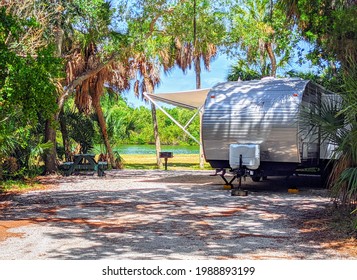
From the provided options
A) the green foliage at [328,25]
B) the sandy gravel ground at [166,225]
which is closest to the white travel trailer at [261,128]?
the sandy gravel ground at [166,225]

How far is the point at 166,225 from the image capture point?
8.55 metres

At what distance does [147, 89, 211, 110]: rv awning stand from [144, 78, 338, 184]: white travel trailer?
3.88 metres

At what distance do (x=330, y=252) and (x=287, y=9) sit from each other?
9.04 meters

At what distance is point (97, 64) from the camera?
773 inches

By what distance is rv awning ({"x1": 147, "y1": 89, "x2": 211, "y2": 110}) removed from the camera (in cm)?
1820

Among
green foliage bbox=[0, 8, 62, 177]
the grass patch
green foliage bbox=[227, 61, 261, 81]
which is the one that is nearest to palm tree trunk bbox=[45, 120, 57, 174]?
the grass patch

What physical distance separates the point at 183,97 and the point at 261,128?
5.96m

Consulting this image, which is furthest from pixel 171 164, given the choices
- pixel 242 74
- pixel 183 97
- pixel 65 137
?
pixel 183 97

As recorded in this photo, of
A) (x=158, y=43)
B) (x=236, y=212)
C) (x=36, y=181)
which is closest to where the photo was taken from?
(x=236, y=212)

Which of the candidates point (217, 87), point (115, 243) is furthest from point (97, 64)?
point (115, 243)

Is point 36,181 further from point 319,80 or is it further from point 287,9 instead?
point 319,80

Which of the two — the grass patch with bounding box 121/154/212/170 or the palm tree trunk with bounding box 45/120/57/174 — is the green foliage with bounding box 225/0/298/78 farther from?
the palm tree trunk with bounding box 45/120/57/174

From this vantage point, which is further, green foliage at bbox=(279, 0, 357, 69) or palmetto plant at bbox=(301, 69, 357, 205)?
green foliage at bbox=(279, 0, 357, 69)
